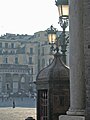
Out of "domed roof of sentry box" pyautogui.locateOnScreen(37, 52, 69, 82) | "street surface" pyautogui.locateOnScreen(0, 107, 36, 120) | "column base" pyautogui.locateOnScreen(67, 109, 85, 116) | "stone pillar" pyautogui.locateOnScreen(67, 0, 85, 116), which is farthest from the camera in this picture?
"street surface" pyautogui.locateOnScreen(0, 107, 36, 120)

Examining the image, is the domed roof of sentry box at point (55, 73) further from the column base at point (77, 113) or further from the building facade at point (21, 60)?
the building facade at point (21, 60)

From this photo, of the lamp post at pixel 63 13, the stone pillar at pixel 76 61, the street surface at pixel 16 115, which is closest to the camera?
the stone pillar at pixel 76 61

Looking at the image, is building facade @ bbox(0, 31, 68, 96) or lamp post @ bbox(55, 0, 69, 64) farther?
building facade @ bbox(0, 31, 68, 96)

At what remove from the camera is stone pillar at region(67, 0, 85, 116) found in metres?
7.38

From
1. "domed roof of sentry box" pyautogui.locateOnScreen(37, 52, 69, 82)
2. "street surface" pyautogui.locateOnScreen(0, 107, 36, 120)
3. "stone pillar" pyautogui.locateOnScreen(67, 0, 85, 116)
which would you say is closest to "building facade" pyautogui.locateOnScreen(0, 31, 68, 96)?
"street surface" pyautogui.locateOnScreen(0, 107, 36, 120)

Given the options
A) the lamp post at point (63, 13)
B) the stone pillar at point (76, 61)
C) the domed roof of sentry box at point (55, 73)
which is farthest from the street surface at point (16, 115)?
the stone pillar at point (76, 61)

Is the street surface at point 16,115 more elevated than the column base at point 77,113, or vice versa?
the column base at point 77,113

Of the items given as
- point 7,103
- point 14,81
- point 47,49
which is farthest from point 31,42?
→ point 7,103

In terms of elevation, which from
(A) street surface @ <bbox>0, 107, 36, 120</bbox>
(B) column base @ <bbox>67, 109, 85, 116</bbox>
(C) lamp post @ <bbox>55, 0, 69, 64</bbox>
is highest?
(C) lamp post @ <bbox>55, 0, 69, 64</bbox>

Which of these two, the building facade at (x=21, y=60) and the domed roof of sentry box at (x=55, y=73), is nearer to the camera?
the domed roof of sentry box at (x=55, y=73)

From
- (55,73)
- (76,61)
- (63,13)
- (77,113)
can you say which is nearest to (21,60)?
(63,13)

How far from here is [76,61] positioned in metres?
7.54

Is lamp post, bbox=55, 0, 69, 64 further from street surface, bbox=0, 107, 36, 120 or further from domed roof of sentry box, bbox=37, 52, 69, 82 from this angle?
street surface, bbox=0, 107, 36, 120

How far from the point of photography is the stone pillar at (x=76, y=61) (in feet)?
24.2
